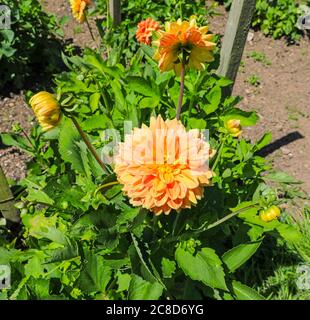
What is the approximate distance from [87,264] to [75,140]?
43 cm

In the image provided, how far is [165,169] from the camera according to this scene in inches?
45.8

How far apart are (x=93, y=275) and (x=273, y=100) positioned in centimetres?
214

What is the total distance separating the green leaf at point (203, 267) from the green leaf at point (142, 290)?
12cm

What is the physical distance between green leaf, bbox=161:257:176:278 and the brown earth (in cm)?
131

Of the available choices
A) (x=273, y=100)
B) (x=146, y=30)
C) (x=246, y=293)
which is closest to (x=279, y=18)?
(x=273, y=100)

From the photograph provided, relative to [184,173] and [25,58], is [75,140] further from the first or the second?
[25,58]

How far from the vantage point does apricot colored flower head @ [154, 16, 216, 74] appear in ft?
4.30

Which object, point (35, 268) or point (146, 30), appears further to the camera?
point (146, 30)

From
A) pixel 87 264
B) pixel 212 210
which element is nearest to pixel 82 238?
pixel 87 264

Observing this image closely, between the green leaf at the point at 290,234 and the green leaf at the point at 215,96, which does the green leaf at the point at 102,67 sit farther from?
the green leaf at the point at 290,234

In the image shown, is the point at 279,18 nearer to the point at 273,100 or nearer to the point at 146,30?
the point at 273,100

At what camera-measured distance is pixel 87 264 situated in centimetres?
149

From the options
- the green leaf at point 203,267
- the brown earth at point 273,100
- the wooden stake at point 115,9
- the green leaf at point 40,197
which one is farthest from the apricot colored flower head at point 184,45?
the brown earth at point 273,100

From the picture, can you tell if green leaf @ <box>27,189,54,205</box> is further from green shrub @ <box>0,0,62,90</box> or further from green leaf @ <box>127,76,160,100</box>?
green shrub @ <box>0,0,62,90</box>
